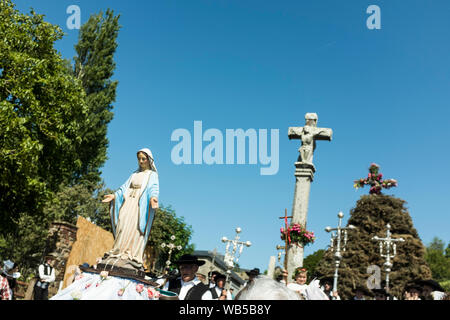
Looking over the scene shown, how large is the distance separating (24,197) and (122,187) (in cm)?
964

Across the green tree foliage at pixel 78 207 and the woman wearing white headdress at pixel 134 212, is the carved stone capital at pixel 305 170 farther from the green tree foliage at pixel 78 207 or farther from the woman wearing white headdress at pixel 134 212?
the green tree foliage at pixel 78 207

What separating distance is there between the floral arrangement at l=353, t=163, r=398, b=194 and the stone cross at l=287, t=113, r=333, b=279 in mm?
10048

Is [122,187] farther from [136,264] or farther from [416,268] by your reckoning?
[416,268]

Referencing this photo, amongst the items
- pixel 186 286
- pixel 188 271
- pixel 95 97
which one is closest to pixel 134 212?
pixel 188 271

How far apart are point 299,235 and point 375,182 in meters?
13.2

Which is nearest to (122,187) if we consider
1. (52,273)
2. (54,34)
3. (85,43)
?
(52,273)

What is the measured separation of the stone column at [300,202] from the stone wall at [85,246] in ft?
23.4

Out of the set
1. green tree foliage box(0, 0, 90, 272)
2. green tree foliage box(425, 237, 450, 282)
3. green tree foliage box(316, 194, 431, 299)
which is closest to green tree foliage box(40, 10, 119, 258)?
green tree foliage box(0, 0, 90, 272)

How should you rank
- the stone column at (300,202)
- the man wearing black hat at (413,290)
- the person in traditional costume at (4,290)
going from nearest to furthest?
the man wearing black hat at (413,290), the person in traditional costume at (4,290), the stone column at (300,202)

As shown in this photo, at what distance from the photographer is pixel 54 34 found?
691 inches

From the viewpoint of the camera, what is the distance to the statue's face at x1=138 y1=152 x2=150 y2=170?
843cm

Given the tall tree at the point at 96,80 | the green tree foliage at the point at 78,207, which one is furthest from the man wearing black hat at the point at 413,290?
the tall tree at the point at 96,80

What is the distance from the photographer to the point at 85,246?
50.6 feet

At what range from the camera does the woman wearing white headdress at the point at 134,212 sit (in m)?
7.34
